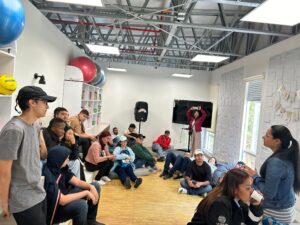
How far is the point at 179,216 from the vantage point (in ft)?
13.4

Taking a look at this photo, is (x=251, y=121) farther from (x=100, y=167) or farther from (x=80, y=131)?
(x=80, y=131)

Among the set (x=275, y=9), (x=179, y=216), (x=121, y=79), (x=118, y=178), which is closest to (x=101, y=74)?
(x=121, y=79)

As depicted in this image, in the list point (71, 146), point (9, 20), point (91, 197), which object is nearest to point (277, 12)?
point (9, 20)

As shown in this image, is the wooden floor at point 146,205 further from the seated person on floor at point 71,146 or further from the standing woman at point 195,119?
the standing woman at point 195,119

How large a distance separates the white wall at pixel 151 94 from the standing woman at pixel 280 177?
303 inches

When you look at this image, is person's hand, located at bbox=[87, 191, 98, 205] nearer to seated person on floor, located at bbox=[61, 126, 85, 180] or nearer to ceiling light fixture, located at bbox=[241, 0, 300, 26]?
seated person on floor, located at bbox=[61, 126, 85, 180]

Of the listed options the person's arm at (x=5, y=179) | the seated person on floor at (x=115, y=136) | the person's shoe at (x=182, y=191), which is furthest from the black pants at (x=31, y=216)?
the seated person on floor at (x=115, y=136)

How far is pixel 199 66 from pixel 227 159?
395 centimetres

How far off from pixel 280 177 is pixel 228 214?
618 millimetres

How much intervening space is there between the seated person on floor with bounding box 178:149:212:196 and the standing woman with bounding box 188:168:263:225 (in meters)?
2.92

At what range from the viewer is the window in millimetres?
6126

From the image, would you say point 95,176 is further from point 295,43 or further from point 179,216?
point 295,43

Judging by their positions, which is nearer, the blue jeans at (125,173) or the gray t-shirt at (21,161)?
the gray t-shirt at (21,161)

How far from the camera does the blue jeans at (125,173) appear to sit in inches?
208
